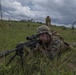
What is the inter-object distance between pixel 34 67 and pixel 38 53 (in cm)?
27

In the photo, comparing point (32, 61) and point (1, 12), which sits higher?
point (1, 12)

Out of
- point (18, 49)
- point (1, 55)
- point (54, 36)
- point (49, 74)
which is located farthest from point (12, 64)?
point (54, 36)

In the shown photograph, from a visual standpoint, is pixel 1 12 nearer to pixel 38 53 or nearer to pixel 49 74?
pixel 38 53

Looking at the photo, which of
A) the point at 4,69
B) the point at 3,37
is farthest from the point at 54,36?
the point at 4,69

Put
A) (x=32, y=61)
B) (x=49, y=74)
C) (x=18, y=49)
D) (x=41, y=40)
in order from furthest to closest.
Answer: (x=41, y=40) < (x=18, y=49) < (x=32, y=61) < (x=49, y=74)

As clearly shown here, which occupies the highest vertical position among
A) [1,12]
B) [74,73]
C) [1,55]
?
[1,12]

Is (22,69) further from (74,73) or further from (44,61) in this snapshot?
(74,73)

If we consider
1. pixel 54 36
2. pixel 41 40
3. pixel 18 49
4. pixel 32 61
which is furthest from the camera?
pixel 54 36

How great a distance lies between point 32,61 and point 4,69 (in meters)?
0.36

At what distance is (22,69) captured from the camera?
3232mm

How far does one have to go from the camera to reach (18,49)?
344 cm

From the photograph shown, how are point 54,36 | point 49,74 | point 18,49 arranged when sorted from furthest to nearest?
point 54,36
point 18,49
point 49,74

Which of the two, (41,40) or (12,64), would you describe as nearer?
(12,64)

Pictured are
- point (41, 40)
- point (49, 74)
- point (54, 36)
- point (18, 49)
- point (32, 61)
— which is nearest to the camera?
point (49, 74)
